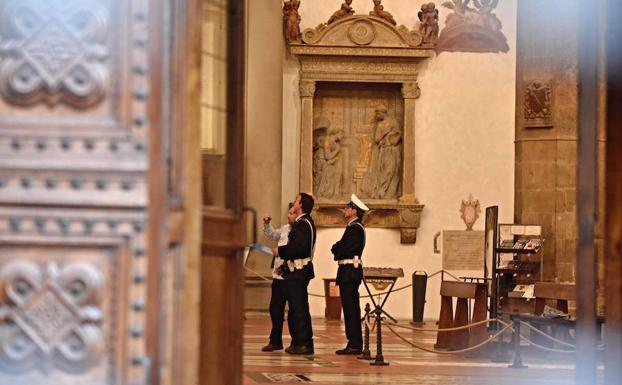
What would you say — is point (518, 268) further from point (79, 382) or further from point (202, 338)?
point (79, 382)

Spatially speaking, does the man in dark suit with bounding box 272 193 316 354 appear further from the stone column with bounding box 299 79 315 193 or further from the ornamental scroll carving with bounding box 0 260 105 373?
the ornamental scroll carving with bounding box 0 260 105 373

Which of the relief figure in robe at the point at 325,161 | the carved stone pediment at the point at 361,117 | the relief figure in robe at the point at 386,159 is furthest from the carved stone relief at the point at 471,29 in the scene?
the relief figure in robe at the point at 325,161

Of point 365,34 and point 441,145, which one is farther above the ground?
point 365,34

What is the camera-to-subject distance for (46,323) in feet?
14.6

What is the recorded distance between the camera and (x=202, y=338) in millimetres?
5867

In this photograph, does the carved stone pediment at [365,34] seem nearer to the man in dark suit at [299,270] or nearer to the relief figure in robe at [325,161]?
the relief figure in robe at [325,161]

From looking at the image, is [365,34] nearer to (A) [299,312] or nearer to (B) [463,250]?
(B) [463,250]

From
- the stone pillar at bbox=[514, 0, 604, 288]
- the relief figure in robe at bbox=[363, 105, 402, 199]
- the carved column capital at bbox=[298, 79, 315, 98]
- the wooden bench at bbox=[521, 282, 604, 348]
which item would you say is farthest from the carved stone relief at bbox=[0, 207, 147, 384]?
the relief figure in robe at bbox=[363, 105, 402, 199]

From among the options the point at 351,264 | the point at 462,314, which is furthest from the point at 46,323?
the point at 462,314

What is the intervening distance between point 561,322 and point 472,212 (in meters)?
11.1

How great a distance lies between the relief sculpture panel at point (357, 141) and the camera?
26.1 meters

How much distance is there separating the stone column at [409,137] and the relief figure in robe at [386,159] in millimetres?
236

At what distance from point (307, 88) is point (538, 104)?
535 centimetres

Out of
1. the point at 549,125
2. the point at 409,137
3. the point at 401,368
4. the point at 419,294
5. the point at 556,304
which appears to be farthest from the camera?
the point at 409,137
